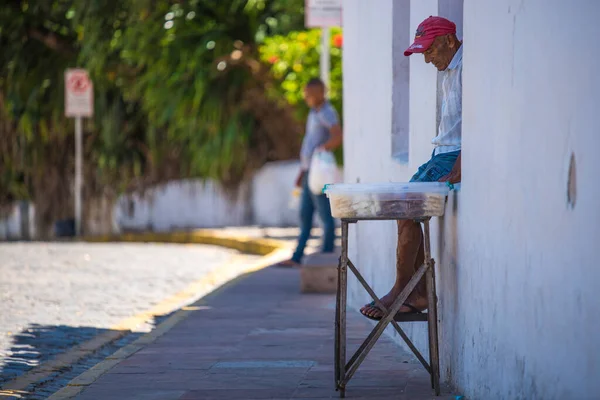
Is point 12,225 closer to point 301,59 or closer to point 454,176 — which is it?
point 301,59

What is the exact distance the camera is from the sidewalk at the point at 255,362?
6802 millimetres

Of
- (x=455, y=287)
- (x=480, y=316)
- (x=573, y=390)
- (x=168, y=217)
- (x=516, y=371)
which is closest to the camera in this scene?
(x=573, y=390)

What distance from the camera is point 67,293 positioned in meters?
12.2

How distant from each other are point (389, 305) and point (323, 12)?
7.95 meters

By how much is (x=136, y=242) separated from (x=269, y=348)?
1290 cm

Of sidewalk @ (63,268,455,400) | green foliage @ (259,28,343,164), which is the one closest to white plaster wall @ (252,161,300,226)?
green foliage @ (259,28,343,164)

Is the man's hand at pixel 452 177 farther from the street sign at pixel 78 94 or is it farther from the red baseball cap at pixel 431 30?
the street sign at pixel 78 94

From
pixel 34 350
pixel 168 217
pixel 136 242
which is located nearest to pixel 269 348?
pixel 34 350

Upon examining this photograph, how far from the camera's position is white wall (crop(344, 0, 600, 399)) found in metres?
4.69

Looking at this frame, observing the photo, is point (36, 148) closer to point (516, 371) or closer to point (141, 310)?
point (141, 310)

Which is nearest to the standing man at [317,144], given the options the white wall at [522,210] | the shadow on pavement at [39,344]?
the shadow on pavement at [39,344]

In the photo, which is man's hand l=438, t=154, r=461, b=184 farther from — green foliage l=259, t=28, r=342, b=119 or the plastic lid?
green foliage l=259, t=28, r=342, b=119

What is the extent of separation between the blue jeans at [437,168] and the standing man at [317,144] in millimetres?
5879

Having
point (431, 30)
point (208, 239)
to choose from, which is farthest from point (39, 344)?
point (208, 239)
